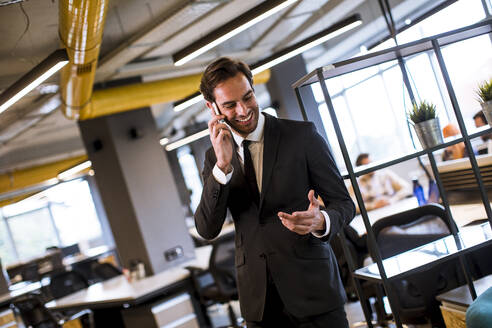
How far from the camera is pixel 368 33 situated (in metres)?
10.5

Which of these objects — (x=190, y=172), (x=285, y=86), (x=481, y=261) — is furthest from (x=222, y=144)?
(x=190, y=172)

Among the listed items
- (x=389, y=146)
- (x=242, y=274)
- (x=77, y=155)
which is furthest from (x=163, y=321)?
(x=77, y=155)

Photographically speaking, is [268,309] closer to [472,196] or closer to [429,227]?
[429,227]

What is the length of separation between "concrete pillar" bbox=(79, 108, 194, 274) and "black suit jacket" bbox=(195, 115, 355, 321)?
5587 millimetres

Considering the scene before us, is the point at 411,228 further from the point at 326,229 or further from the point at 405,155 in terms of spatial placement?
the point at 326,229

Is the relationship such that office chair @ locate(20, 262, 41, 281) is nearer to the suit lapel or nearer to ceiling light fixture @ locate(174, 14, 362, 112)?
ceiling light fixture @ locate(174, 14, 362, 112)

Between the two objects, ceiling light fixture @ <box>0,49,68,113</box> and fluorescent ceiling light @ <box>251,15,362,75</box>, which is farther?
fluorescent ceiling light @ <box>251,15,362,75</box>

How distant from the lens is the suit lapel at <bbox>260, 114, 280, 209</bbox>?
5.88 feet

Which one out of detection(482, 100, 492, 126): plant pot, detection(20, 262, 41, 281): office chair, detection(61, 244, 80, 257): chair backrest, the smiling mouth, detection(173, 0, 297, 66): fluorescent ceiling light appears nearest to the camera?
the smiling mouth

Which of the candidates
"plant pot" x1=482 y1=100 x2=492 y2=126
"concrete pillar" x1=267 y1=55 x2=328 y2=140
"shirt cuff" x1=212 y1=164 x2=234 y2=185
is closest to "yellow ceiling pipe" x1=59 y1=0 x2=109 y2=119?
"shirt cuff" x1=212 y1=164 x2=234 y2=185

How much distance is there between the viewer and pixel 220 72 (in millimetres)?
1795

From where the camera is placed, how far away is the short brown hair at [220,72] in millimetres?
1791

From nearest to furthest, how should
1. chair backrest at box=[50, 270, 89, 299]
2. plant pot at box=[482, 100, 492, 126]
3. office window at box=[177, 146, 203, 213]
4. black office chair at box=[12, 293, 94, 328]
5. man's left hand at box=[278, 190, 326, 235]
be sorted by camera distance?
man's left hand at box=[278, 190, 326, 235] → plant pot at box=[482, 100, 492, 126] → black office chair at box=[12, 293, 94, 328] → chair backrest at box=[50, 270, 89, 299] → office window at box=[177, 146, 203, 213]

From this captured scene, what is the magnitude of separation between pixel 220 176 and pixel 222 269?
3795 millimetres
